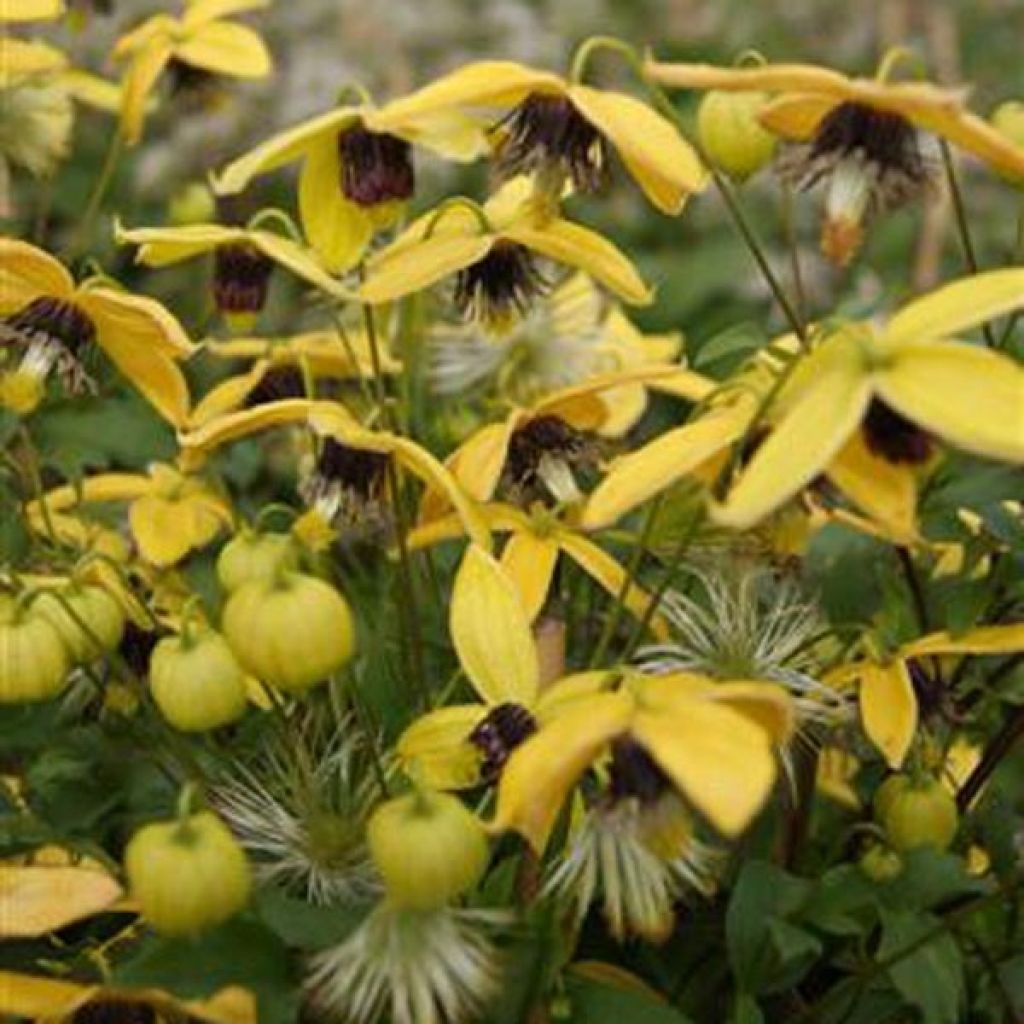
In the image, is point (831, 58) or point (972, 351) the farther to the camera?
point (831, 58)

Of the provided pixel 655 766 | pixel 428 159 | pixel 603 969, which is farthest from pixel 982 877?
pixel 428 159

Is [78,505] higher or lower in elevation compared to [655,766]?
lower

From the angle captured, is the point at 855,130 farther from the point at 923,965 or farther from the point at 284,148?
the point at 923,965

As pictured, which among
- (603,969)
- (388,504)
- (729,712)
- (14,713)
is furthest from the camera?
(14,713)

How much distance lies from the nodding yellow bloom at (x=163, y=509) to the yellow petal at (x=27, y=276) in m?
0.23

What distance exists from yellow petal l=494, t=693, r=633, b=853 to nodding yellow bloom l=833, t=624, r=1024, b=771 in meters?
0.31

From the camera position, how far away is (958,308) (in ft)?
4.07

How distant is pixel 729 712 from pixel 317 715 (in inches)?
19.9

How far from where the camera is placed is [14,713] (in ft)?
5.58

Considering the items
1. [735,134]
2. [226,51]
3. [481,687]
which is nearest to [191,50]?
[226,51]

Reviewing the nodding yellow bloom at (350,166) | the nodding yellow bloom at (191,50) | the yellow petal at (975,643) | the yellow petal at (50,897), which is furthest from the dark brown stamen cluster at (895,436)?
the nodding yellow bloom at (191,50)

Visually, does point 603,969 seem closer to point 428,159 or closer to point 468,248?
point 468,248

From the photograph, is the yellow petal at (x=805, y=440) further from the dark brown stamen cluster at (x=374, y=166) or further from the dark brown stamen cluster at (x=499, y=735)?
the dark brown stamen cluster at (x=374, y=166)

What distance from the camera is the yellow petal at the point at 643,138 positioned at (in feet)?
4.56
